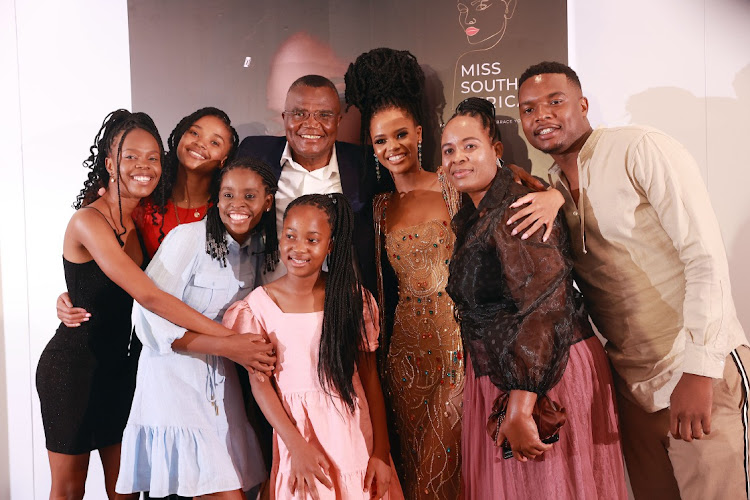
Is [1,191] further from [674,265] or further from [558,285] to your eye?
[674,265]

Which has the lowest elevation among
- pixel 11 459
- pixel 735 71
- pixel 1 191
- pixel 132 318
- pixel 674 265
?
pixel 11 459

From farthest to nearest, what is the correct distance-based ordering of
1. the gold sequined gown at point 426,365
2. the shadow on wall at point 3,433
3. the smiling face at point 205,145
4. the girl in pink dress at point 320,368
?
the shadow on wall at point 3,433, the smiling face at point 205,145, the gold sequined gown at point 426,365, the girl in pink dress at point 320,368

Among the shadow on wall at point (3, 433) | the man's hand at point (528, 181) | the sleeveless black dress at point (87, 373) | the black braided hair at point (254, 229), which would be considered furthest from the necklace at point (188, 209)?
the man's hand at point (528, 181)

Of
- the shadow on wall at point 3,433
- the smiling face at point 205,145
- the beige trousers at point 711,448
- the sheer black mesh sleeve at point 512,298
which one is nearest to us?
the sheer black mesh sleeve at point 512,298

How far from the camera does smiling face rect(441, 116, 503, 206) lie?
243 centimetres

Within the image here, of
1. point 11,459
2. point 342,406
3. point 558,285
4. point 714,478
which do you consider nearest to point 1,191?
point 11,459

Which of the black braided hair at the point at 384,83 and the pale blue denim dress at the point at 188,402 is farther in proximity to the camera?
the black braided hair at the point at 384,83

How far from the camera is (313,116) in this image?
322 centimetres

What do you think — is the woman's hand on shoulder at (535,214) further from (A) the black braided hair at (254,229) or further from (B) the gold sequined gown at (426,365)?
(A) the black braided hair at (254,229)

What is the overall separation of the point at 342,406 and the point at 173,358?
0.86 m

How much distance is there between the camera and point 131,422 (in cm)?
284

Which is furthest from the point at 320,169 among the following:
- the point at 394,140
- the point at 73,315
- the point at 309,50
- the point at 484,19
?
the point at 73,315

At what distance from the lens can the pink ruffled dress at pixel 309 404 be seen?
2549mm

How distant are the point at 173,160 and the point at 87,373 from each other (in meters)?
1.20
